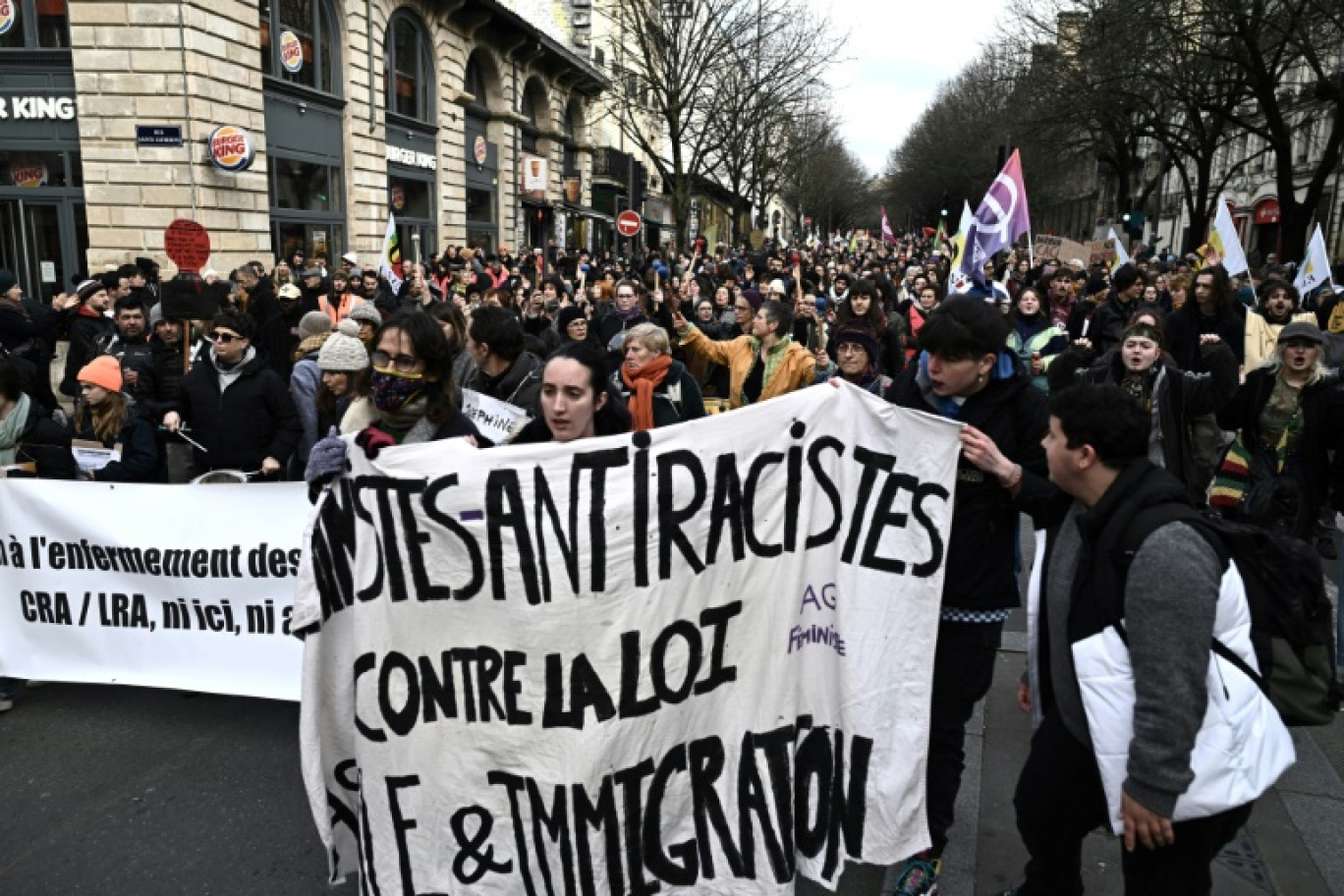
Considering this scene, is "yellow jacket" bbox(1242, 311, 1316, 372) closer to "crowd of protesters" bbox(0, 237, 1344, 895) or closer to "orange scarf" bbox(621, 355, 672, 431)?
"crowd of protesters" bbox(0, 237, 1344, 895)

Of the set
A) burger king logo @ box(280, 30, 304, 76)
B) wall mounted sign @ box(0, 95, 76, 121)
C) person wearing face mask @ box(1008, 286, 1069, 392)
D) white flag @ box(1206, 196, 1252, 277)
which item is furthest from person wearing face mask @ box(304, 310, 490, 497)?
burger king logo @ box(280, 30, 304, 76)

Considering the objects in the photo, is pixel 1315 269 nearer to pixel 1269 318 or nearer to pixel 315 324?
pixel 1269 318

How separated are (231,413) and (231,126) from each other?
1374 centimetres

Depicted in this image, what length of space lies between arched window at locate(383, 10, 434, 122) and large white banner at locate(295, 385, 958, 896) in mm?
22694

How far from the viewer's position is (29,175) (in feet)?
54.2

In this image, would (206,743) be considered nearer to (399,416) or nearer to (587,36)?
(399,416)

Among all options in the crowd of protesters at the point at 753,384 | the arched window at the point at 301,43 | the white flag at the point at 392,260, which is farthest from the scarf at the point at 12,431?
the arched window at the point at 301,43

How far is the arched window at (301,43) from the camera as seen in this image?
18531 mm

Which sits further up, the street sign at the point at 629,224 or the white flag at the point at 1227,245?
A: the street sign at the point at 629,224

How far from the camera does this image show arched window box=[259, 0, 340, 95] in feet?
60.8

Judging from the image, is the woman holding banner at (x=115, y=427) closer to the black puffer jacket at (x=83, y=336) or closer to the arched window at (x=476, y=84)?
the black puffer jacket at (x=83, y=336)

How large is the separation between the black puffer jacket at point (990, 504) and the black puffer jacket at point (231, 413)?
3696 millimetres

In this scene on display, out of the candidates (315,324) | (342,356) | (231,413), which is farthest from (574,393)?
(315,324)

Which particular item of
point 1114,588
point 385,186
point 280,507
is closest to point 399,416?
point 280,507
